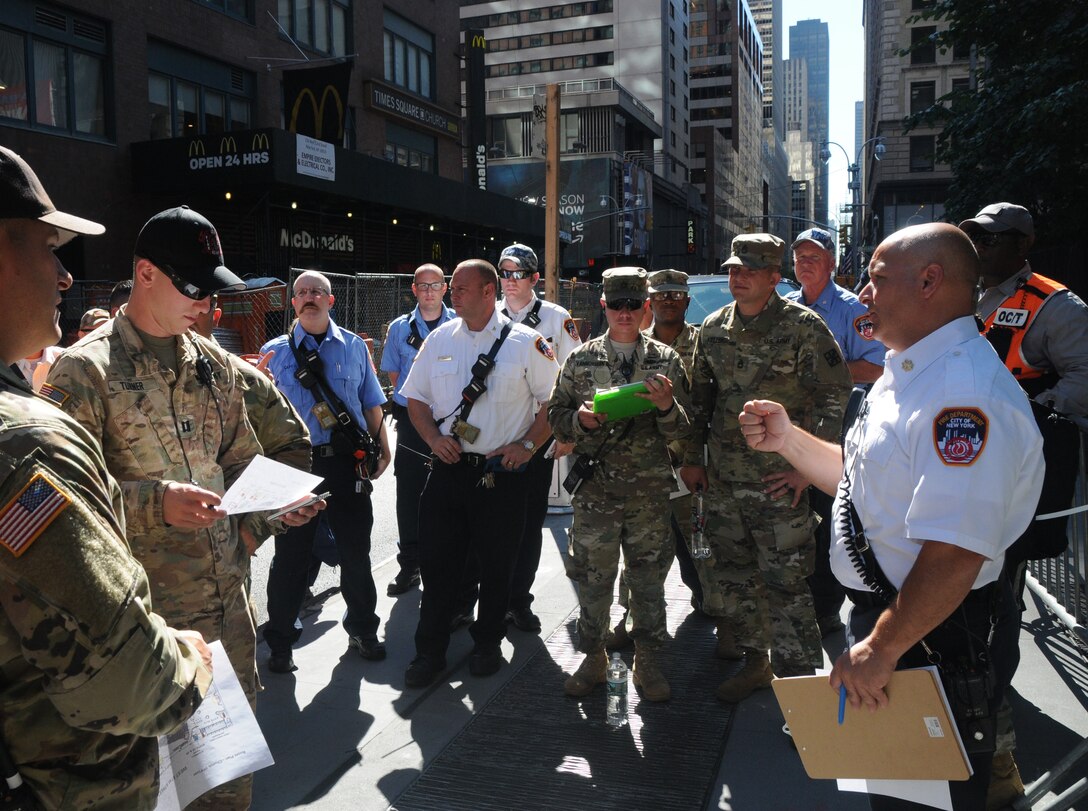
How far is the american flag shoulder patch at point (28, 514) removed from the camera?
1.46 m

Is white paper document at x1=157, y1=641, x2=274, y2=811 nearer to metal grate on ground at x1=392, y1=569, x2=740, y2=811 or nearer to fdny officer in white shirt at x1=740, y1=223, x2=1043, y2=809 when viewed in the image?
fdny officer in white shirt at x1=740, y1=223, x2=1043, y2=809

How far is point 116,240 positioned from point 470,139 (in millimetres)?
18510

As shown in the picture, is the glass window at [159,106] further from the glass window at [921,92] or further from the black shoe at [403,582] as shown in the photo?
the glass window at [921,92]

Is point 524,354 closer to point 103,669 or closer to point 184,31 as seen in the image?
point 103,669

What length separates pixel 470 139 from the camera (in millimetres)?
34812

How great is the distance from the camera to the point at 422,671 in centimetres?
490

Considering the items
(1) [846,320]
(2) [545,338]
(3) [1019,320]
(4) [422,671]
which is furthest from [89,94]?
(3) [1019,320]

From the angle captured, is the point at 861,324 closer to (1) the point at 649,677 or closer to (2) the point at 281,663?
(1) the point at 649,677

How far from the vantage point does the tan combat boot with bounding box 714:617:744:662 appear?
5.16m

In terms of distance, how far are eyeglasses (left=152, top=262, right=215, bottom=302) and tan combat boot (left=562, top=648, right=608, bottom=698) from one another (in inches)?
112

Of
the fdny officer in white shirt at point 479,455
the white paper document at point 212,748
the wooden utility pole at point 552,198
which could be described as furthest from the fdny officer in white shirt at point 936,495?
the wooden utility pole at point 552,198

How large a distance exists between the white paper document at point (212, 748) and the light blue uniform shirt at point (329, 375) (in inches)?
128

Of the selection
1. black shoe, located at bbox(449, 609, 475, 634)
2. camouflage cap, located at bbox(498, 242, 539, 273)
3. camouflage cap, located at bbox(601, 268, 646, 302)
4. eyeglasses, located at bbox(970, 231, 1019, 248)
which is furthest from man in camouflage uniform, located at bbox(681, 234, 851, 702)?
camouflage cap, located at bbox(498, 242, 539, 273)

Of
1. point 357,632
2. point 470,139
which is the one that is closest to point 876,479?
point 357,632
